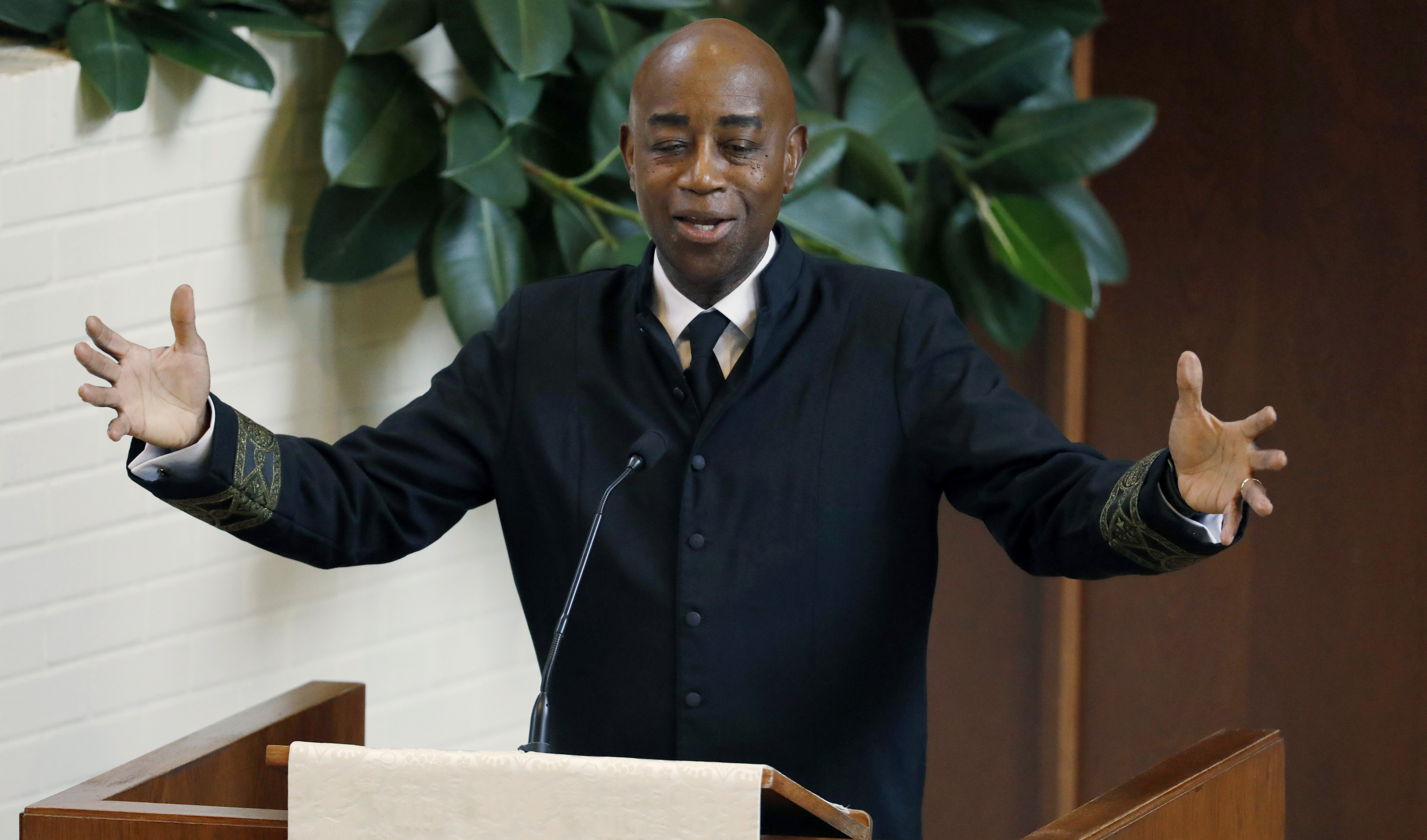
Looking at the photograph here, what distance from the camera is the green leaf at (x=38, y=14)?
2.21 m

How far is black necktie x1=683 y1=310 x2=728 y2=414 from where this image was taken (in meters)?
1.69

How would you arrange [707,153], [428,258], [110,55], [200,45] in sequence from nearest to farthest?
[707,153], [110,55], [200,45], [428,258]

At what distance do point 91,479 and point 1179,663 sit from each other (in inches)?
84.2

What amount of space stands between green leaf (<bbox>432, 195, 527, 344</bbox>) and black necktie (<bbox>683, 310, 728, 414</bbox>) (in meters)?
0.89

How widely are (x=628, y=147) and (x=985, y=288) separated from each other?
1.43m

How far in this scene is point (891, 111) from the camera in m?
2.95

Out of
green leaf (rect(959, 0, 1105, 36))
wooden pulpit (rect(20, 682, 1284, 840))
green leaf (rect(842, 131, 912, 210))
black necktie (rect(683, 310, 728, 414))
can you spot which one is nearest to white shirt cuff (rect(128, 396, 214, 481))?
wooden pulpit (rect(20, 682, 1284, 840))

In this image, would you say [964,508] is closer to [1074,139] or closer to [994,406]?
[994,406]

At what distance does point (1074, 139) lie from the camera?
9.55 feet

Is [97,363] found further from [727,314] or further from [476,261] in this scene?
[476,261]

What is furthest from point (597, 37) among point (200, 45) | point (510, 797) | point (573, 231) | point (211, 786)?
point (510, 797)

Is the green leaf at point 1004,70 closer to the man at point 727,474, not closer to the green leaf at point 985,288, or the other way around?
the green leaf at point 985,288

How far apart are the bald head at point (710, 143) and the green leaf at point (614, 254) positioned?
0.85 metres

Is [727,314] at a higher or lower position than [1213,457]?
higher
